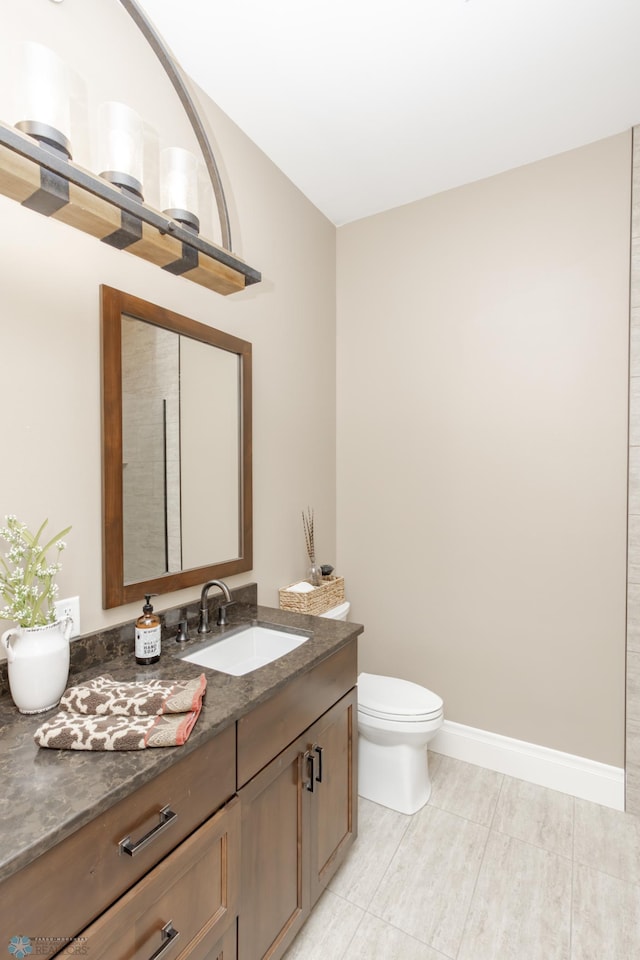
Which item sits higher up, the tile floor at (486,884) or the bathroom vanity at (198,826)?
the bathroom vanity at (198,826)

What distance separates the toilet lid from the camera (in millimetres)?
1930

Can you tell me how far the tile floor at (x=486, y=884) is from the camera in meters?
1.43

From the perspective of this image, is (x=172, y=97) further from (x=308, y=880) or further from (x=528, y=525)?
(x=308, y=880)

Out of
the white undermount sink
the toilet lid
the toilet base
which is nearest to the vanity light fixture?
the white undermount sink

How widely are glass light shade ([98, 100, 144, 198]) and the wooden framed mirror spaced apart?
0.38 m

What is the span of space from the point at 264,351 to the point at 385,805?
6.65 feet

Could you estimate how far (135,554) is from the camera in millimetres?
1491

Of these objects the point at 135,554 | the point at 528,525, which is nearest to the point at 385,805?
the point at 528,525

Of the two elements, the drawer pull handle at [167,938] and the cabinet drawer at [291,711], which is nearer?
the drawer pull handle at [167,938]

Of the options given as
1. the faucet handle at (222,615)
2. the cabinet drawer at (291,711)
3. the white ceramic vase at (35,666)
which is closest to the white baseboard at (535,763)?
the cabinet drawer at (291,711)

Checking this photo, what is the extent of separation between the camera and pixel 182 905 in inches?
37.9

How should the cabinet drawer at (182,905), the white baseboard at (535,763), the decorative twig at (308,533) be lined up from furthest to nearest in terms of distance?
the decorative twig at (308,533)
the white baseboard at (535,763)
the cabinet drawer at (182,905)

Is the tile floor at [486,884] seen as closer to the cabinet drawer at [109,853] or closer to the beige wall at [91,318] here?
the cabinet drawer at [109,853]

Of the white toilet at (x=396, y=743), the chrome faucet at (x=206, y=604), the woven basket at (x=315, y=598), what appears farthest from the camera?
the woven basket at (x=315, y=598)
